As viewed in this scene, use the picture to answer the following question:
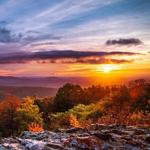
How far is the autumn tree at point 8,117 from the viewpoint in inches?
3039

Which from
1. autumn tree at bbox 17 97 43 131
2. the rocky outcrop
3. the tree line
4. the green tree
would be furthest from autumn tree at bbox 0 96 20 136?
the rocky outcrop

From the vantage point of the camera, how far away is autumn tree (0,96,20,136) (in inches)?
3039

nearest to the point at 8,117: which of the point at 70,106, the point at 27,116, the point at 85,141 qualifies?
the point at 27,116

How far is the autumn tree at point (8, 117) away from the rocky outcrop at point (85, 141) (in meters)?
60.6

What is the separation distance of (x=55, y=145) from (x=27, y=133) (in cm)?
270

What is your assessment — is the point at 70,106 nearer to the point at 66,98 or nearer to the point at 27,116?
the point at 66,98

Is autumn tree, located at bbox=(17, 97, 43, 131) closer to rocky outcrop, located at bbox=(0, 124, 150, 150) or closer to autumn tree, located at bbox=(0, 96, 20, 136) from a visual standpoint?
autumn tree, located at bbox=(0, 96, 20, 136)

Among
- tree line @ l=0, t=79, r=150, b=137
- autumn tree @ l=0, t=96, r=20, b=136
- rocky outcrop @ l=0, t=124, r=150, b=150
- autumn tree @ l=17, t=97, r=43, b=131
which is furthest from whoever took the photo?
autumn tree @ l=0, t=96, r=20, b=136

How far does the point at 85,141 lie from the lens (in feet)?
39.6

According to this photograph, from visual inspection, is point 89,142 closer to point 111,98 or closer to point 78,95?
point 111,98

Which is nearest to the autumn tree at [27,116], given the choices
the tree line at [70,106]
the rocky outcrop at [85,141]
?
the tree line at [70,106]

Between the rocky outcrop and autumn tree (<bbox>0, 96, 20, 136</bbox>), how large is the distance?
199 ft

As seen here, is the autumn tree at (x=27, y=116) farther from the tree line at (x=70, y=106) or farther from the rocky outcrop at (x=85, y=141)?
the rocky outcrop at (x=85, y=141)

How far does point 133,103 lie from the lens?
59062 millimetres
